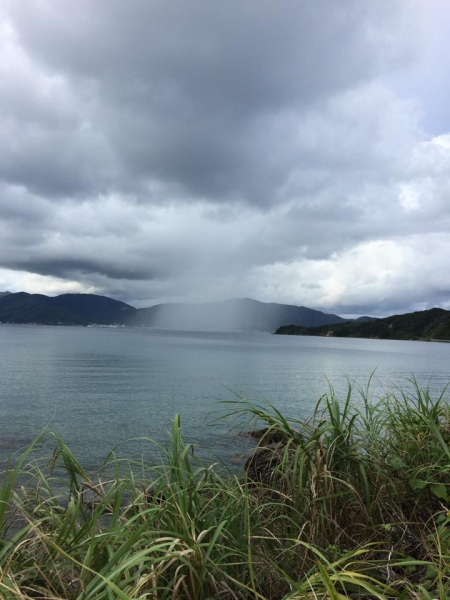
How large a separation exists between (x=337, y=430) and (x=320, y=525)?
4.03ft

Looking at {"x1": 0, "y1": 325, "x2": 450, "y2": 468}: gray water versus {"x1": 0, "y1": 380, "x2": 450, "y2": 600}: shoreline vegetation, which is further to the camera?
{"x1": 0, "y1": 325, "x2": 450, "y2": 468}: gray water

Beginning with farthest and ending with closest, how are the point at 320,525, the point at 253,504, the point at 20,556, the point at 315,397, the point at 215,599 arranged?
the point at 315,397, the point at 253,504, the point at 320,525, the point at 20,556, the point at 215,599

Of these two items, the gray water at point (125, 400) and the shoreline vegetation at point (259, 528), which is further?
the gray water at point (125, 400)

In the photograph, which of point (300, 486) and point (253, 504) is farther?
point (253, 504)

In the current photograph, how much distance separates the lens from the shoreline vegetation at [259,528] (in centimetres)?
322

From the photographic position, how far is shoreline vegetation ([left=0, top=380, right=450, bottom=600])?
322 centimetres

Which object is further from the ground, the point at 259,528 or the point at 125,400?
the point at 259,528

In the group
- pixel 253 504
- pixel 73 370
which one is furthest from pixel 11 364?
pixel 253 504

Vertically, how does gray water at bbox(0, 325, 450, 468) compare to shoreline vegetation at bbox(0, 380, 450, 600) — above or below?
below

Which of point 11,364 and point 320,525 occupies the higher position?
point 320,525

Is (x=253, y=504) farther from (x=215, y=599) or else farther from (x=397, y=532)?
(x=215, y=599)

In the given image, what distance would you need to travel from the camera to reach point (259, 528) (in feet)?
16.0

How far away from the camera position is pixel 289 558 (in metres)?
4.25

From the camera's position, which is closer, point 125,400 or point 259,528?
point 259,528
